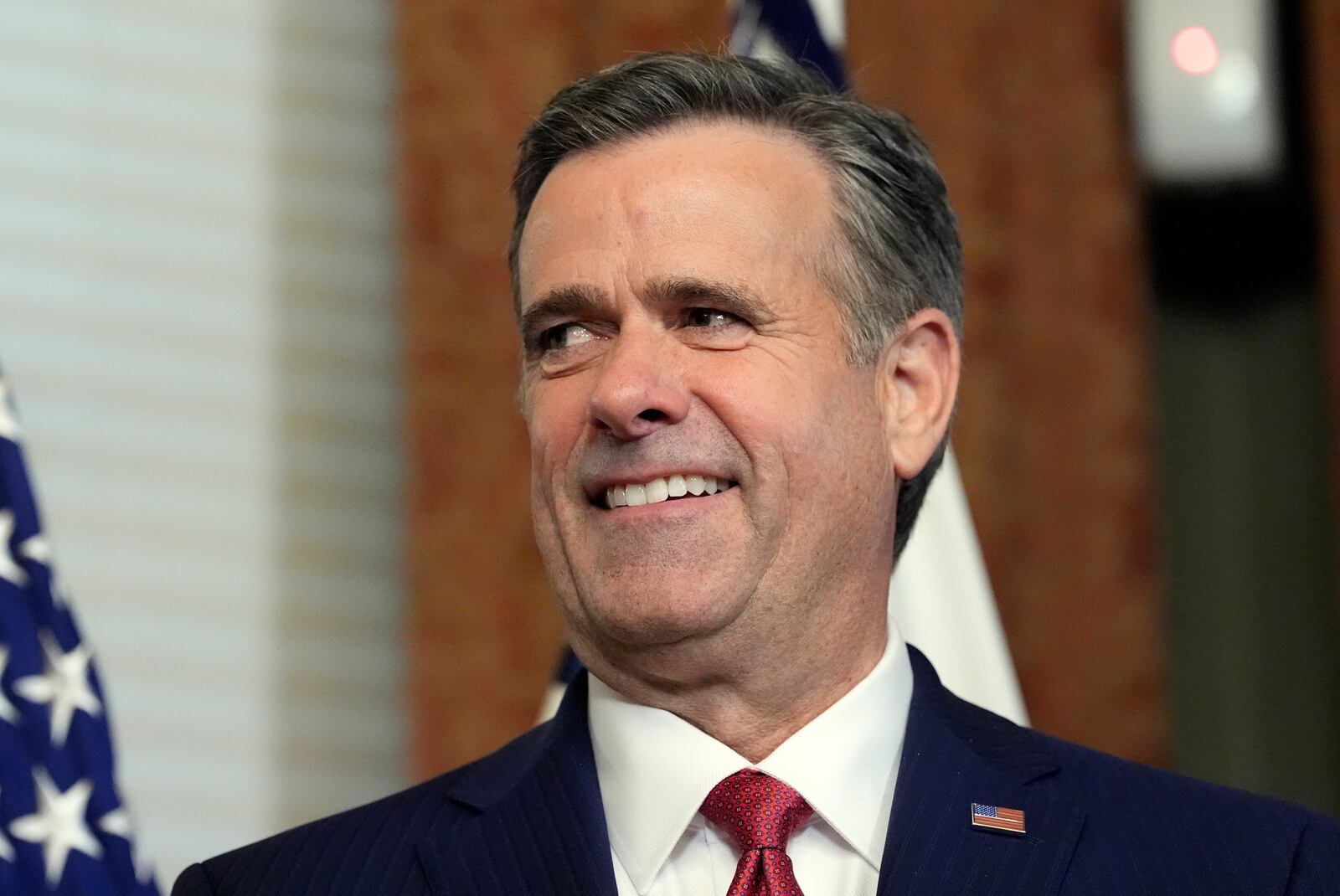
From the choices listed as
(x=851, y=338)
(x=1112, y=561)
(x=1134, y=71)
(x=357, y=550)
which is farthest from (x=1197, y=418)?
(x=851, y=338)

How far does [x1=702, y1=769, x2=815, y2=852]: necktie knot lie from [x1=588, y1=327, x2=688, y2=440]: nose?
14.6 inches

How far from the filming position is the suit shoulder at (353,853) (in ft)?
6.48

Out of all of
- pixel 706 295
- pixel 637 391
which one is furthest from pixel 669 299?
pixel 637 391

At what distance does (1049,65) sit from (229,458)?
6.20 ft

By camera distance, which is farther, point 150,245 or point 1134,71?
point 1134,71

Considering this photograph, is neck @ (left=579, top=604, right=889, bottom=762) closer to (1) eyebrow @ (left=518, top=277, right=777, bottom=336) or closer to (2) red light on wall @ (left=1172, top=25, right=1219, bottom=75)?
(1) eyebrow @ (left=518, top=277, right=777, bottom=336)

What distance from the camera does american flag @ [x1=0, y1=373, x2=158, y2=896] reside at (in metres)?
2.17

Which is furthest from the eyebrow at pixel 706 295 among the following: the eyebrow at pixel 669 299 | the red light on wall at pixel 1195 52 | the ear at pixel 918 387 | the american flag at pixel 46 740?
the red light on wall at pixel 1195 52

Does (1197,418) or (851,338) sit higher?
(851,338)

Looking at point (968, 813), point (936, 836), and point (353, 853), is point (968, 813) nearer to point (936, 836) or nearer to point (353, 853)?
point (936, 836)

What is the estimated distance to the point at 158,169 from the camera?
11.9 feet

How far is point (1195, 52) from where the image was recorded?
4.00 m

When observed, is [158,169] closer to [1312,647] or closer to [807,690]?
[807,690]

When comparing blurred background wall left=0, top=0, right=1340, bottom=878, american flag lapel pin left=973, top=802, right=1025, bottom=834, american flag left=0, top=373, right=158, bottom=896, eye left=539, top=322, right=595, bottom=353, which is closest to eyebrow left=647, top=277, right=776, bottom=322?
eye left=539, top=322, right=595, bottom=353
